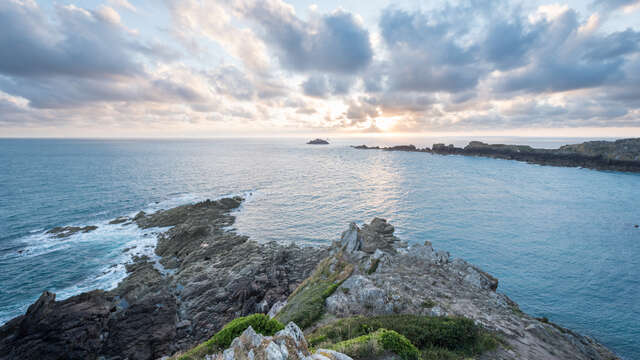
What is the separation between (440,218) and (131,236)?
51.1 metres

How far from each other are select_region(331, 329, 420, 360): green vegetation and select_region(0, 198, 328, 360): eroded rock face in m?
14.2

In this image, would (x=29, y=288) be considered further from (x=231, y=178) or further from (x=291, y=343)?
(x=231, y=178)

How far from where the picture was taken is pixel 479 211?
163 feet

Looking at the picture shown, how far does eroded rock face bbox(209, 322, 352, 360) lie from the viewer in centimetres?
696

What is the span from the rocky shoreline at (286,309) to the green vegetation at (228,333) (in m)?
0.15

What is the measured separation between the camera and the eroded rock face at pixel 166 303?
56.3 feet

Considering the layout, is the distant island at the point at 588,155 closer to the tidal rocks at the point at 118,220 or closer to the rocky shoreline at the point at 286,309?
the rocky shoreline at the point at 286,309

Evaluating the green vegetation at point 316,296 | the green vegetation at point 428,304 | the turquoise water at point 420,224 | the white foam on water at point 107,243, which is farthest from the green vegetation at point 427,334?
the white foam on water at point 107,243

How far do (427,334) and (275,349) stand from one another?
6920mm

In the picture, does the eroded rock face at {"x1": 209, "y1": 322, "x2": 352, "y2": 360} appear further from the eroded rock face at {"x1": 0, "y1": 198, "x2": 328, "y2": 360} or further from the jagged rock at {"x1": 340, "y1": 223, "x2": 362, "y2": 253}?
the jagged rock at {"x1": 340, "y1": 223, "x2": 362, "y2": 253}

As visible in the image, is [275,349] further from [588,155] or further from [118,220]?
[588,155]

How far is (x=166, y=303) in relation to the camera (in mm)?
21906

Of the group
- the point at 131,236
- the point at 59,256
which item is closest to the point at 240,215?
the point at 131,236

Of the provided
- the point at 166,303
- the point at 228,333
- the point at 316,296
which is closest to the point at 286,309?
the point at 316,296
